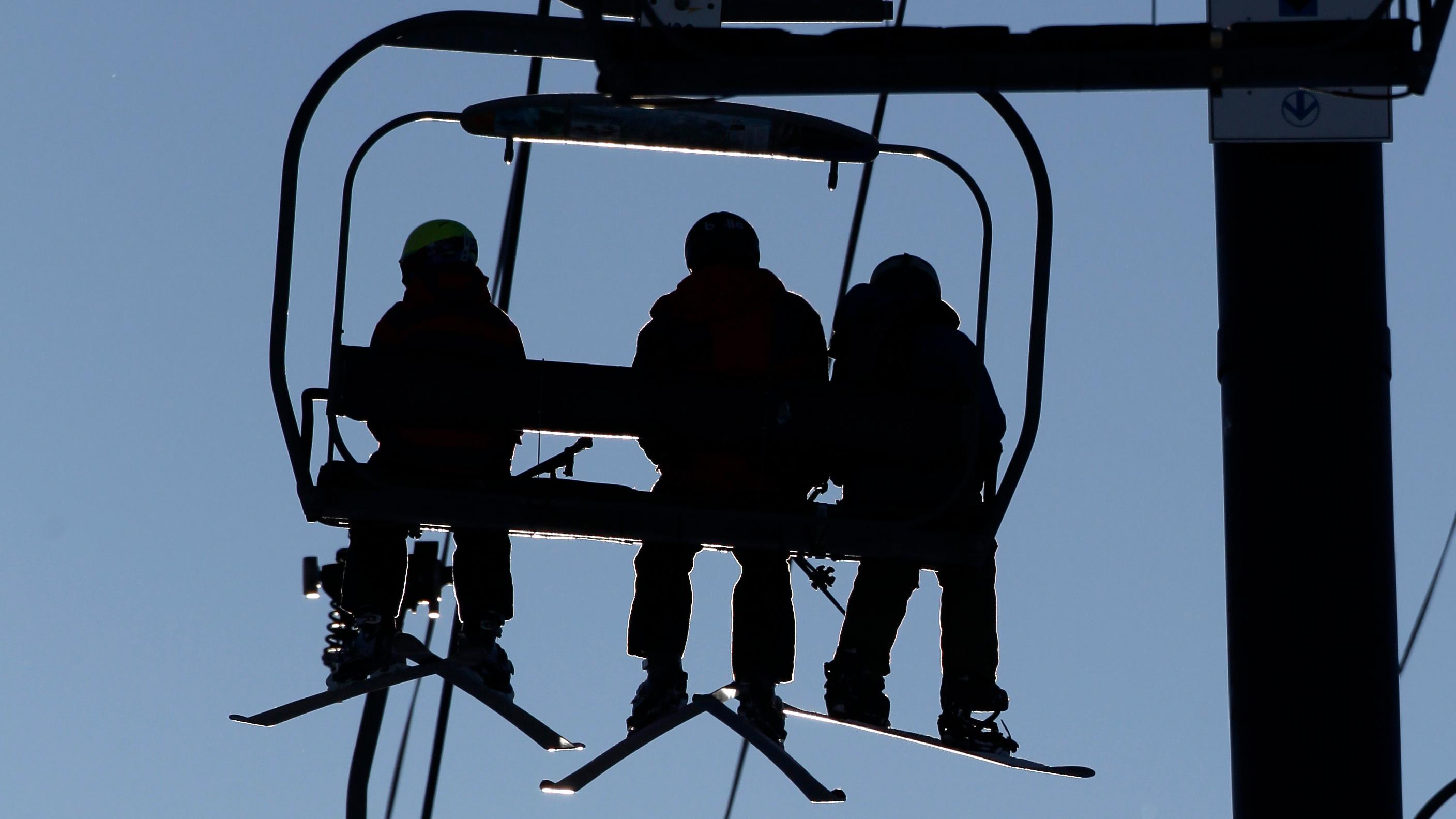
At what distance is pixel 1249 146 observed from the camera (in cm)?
553

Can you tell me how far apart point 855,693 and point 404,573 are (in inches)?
52.3

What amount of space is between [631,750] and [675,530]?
59 cm

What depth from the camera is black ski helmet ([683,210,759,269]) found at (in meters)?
6.99

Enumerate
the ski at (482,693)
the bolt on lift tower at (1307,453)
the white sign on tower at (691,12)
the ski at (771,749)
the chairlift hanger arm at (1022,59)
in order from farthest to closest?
the ski at (482,693), the ski at (771,749), the white sign on tower at (691,12), the bolt on lift tower at (1307,453), the chairlift hanger arm at (1022,59)

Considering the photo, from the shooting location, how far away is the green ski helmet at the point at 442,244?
706cm

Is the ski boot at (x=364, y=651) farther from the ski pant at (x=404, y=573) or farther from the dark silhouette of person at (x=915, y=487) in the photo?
the dark silhouette of person at (x=915, y=487)

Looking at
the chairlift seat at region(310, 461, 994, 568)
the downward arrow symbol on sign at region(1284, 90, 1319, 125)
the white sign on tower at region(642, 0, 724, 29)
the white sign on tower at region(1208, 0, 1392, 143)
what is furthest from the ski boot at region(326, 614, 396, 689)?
the downward arrow symbol on sign at region(1284, 90, 1319, 125)

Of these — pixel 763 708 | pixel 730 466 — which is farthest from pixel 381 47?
pixel 763 708

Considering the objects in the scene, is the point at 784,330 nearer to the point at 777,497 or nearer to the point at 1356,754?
the point at 777,497

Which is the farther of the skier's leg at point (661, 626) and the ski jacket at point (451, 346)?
the skier's leg at point (661, 626)

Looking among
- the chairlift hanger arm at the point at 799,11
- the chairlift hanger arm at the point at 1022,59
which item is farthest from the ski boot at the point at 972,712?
the chairlift hanger arm at the point at 1022,59

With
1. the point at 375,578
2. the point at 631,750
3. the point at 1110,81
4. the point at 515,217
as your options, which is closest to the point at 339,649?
the point at 375,578

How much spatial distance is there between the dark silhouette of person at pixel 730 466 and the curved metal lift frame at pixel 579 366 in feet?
0.54

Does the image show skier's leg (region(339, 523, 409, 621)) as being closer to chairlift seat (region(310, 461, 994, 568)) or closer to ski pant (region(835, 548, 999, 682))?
chairlift seat (region(310, 461, 994, 568))
